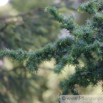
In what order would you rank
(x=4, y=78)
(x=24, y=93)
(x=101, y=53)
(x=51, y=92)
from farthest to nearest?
(x=51, y=92), (x=24, y=93), (x=4, y=78), (x=101, y=53)

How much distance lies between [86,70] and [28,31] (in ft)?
5.66

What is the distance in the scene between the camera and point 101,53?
80 cm

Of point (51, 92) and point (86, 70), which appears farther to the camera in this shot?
point (51, 92)

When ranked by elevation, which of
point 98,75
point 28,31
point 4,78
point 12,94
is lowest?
point 98,75

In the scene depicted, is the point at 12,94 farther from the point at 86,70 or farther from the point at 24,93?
the point at 86,70

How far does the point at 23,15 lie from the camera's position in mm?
2664

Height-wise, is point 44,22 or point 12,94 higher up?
point 44,22

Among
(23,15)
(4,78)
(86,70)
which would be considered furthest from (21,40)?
(86,70)

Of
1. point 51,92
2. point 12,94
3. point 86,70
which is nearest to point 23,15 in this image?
point 12,94

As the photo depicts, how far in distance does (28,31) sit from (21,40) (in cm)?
20

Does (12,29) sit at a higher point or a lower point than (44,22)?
lower

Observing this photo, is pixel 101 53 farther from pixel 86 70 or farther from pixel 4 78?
pixel 4 78

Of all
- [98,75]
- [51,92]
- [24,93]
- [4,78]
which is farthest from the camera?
[51,92]

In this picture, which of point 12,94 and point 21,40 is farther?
point 12,94
